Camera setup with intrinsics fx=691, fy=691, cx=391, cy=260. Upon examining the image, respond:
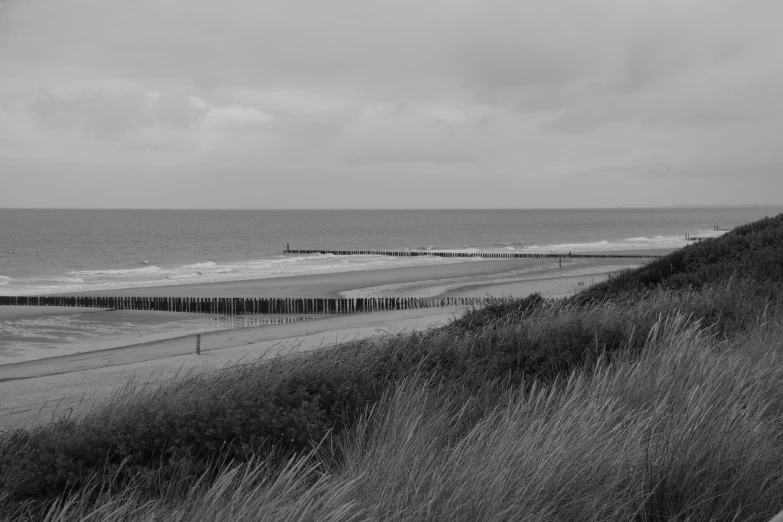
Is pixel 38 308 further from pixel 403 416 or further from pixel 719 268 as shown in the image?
pixel 403 416

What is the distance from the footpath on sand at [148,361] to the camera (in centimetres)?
1085

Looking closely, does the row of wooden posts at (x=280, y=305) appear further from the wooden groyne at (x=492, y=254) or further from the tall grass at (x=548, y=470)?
the wooden groyne at (x=492, y=254)

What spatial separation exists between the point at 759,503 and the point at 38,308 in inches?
1161

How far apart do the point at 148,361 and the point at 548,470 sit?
44.9ft

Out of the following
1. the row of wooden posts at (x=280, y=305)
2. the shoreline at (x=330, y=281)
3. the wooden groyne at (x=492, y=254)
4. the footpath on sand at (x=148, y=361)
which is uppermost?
the wooden groyne at (x=492, y=254)

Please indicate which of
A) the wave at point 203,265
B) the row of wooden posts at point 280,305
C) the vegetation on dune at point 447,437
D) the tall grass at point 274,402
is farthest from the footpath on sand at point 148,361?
the wave at point 203,265

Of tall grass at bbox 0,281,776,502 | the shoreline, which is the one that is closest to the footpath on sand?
tall grass at bbox 0,281,776,502

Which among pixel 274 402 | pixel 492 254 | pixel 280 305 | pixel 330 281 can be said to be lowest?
pixel 280 305

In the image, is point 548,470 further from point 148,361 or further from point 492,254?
point 492,254

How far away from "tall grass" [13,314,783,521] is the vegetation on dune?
2 cm

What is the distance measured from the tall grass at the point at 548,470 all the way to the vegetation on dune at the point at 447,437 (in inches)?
0.6

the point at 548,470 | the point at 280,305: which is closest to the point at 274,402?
the point at 548,470

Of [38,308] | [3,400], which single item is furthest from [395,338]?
[38,308]

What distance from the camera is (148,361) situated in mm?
15656
